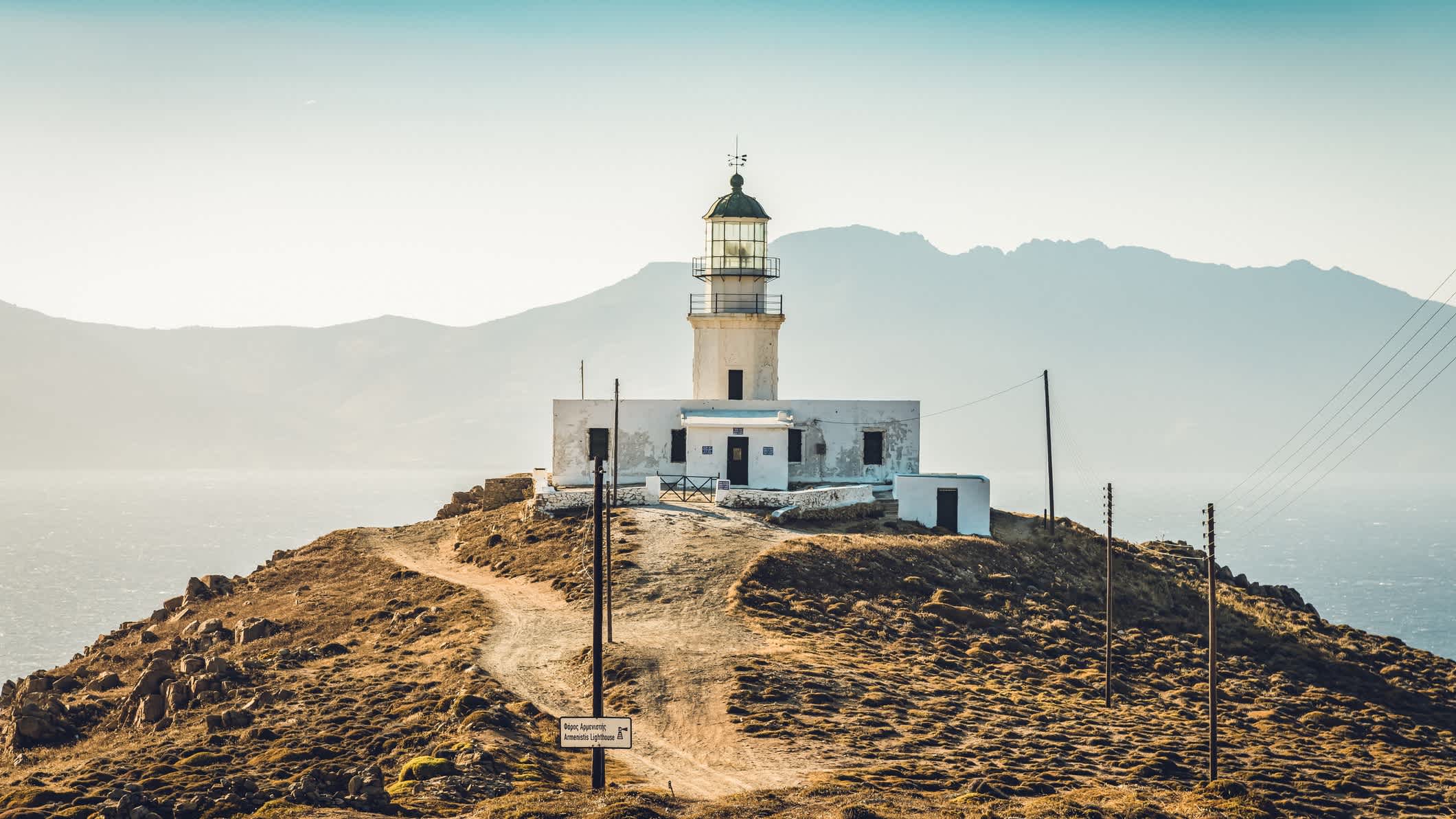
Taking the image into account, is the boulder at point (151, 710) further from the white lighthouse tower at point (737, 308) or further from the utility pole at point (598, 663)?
the white lighthouse tower at point (737, 308)

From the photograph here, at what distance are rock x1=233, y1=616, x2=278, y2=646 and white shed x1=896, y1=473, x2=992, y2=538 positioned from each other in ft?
67.2

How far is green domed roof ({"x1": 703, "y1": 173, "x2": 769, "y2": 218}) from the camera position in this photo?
5281 centimetres

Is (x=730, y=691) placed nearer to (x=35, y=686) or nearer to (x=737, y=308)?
(x=35, y=686)

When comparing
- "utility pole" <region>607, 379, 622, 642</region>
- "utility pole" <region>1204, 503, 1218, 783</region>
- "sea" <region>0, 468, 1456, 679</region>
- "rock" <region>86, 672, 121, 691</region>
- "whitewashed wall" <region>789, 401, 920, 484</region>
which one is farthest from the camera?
"sea" <region>0, 468, 1456, 679</region>

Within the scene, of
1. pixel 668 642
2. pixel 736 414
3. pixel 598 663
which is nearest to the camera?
pixel 598 663

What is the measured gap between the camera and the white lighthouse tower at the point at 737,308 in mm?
52750

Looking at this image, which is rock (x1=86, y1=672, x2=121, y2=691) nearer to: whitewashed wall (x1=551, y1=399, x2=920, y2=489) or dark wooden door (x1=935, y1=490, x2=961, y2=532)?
whitewashed wall (x1=551, y1=399, x2=920, y2=489)

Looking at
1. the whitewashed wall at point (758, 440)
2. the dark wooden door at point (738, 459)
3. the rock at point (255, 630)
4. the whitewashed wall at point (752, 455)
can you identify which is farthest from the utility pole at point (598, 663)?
the dark wooden door at point (738, 459)

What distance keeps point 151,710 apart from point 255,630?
22.5 feet

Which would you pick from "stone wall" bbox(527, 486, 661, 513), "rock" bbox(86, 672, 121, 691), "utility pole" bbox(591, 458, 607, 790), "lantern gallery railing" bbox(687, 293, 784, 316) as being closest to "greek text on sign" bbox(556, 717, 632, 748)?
"utility pole" bbox(591, 458, 607, 790)

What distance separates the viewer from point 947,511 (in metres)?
48.9

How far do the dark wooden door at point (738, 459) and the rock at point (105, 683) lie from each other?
20.3 m

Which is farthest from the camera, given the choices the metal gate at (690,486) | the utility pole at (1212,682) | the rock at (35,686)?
the metal gate at (690,486)

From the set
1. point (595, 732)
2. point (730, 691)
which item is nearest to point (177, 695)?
point (730, 691)
